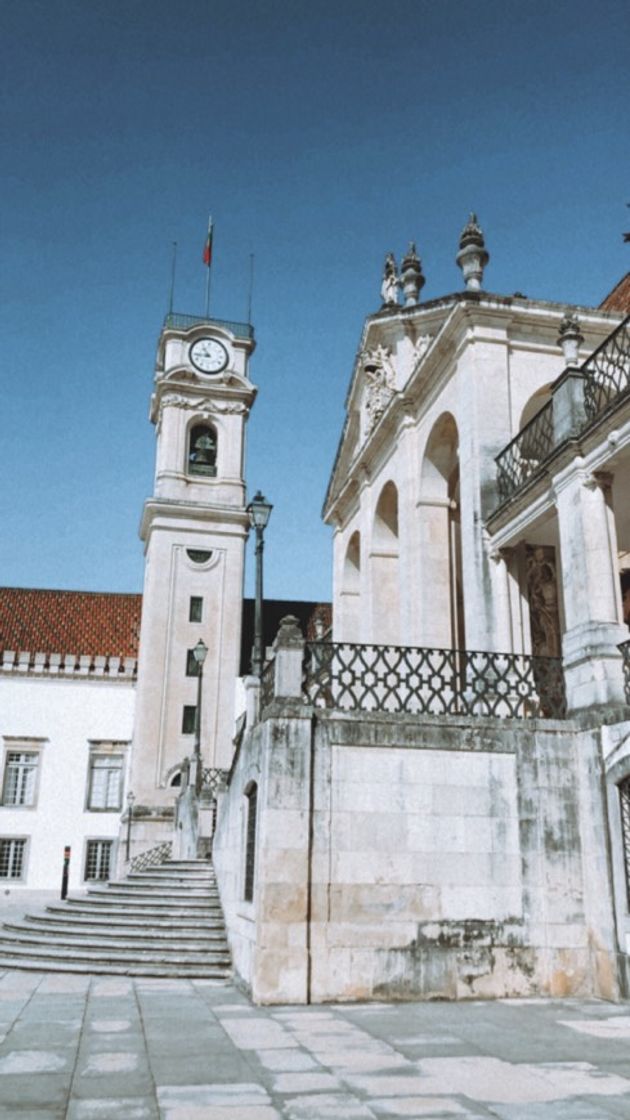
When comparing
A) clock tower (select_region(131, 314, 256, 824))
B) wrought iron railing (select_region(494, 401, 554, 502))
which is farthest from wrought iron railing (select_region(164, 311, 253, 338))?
wrought iron railing (select_region(494, 401, 554, 502))

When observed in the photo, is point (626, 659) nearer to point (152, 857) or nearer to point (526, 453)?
point (526, 453)

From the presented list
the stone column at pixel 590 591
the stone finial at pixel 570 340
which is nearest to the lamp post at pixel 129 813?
the stone column at pixel 590 591

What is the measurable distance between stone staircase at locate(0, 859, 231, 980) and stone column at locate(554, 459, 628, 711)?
6.13 metres

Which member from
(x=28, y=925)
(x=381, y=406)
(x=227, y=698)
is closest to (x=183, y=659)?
(x=227, y=698)

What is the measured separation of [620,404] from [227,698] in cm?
3021

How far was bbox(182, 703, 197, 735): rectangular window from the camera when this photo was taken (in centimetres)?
3862

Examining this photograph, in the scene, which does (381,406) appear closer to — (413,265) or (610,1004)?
(413,265)

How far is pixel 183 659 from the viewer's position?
39.4 m

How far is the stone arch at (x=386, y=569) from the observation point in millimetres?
20406

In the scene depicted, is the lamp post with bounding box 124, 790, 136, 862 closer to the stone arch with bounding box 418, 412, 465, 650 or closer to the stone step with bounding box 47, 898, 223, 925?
the stone step with bounding box 47, 898, 223, 925

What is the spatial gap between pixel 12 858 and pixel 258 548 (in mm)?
27349

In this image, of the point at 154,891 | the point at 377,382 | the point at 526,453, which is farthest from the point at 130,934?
the point at 377,382

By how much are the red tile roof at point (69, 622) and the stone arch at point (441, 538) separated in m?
26.2

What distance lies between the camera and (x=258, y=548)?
15.7 metres
